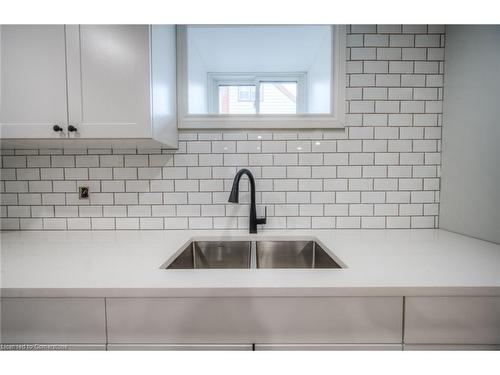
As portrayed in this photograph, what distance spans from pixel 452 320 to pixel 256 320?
1.83 feet

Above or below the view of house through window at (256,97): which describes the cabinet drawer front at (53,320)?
below

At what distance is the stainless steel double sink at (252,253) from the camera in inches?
50.7

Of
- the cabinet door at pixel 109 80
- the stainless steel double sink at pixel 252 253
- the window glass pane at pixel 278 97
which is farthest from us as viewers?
the window glass pane at pixel 278 97

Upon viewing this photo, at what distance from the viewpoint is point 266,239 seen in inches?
52.2

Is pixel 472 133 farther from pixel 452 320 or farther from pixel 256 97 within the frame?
pixel 256 97

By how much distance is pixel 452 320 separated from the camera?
0.74 metres

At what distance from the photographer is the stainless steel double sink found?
1.29 meters

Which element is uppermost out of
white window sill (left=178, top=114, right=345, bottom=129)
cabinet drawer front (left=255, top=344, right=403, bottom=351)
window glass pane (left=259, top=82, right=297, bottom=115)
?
window glass pane (left=259, top=82, right=297, bottom=115)

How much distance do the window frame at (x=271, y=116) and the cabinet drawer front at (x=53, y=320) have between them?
0.91m

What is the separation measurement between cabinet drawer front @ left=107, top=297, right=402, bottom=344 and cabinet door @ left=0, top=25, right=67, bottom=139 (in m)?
0.76

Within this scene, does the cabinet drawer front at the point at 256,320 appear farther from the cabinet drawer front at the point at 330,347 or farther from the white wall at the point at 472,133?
the white wall at the point at 472,133

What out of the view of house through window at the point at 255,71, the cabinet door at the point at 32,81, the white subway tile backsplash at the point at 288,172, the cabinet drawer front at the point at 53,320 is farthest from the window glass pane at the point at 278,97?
the cabinet drawer front at the point at 53,320

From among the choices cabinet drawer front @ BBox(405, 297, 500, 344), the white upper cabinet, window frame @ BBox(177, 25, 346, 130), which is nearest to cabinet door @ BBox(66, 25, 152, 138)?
the white upper cabinet

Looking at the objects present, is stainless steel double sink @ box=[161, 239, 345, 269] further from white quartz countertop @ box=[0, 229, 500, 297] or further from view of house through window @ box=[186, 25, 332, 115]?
view of house through window @ box=[186, 25, 332, 115]
